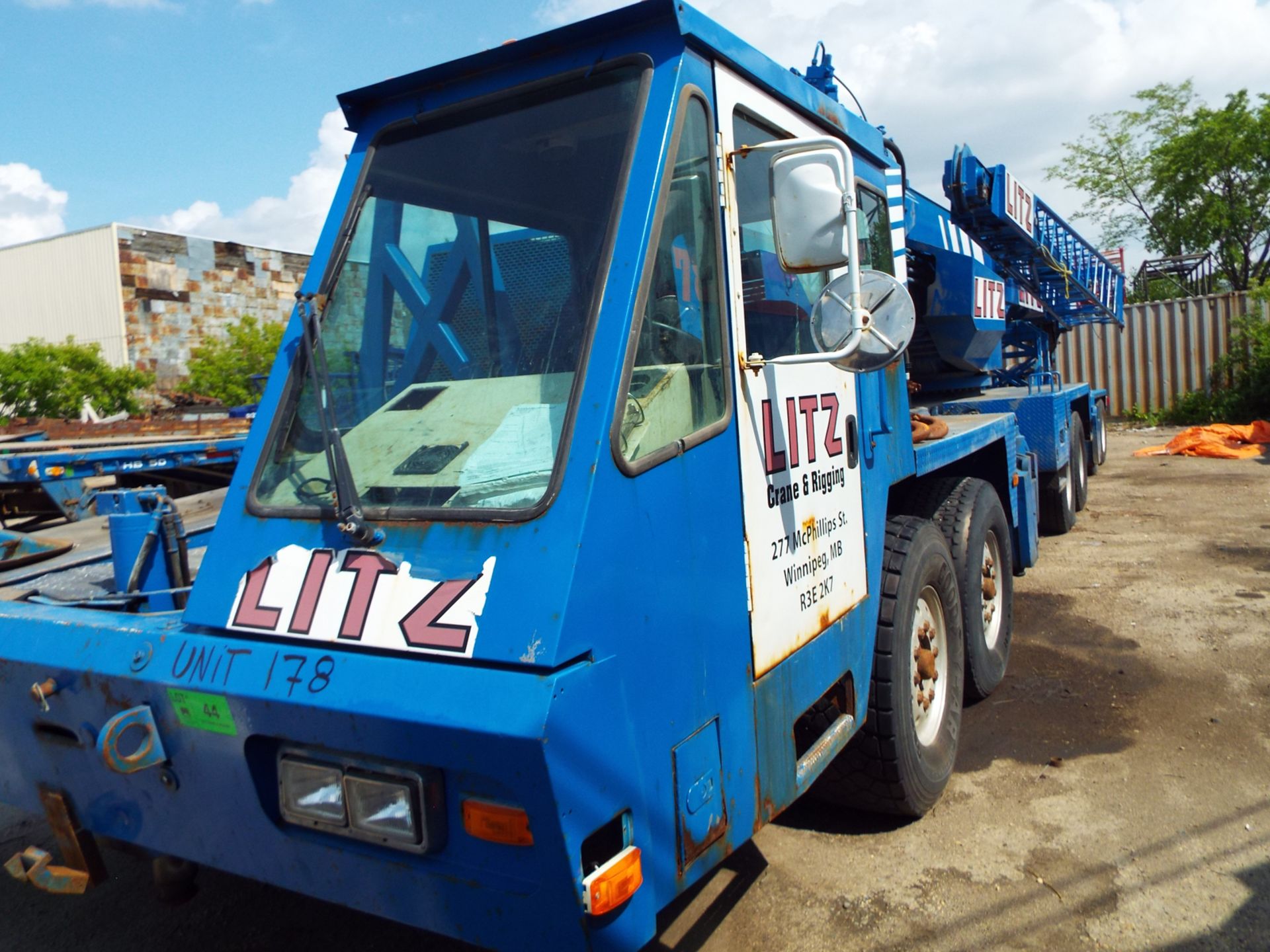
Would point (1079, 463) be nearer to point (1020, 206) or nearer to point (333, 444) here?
point (1020, 206)

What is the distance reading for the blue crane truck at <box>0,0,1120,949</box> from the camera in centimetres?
187

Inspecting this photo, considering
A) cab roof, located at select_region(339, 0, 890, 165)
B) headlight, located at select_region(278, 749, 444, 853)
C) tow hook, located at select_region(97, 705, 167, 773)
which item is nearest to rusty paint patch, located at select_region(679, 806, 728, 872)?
headlight, located at select_region(278, 749, 444, 853)

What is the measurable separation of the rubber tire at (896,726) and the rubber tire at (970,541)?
1.85ft

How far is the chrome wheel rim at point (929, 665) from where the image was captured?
3607 millimetres

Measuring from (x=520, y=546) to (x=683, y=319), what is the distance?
75 cm

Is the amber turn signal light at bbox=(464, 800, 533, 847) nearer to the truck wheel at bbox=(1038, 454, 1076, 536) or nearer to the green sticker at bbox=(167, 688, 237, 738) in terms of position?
the green sticker at bbox=(167, 688, 237, 738)

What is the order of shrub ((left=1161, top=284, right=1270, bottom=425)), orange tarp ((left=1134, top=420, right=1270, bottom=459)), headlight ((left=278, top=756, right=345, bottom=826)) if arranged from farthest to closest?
shrub ((left=1161, top=284, right=1270, bottom=425)), orange tarp ((left=1134, top=420, right=1270, bottom=459)), headlight ((left=278, top=756, right=345, bottom=826))

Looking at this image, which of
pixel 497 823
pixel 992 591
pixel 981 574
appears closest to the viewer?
pixel 497 823

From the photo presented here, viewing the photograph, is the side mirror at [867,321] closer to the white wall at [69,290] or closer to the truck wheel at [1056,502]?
the truck wheel at [1056,502]

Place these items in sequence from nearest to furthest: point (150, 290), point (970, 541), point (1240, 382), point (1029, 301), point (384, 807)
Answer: point (384, 807)
point (970, 541)
point (1029, 301)
point (1240, 382)
point (150, 290)

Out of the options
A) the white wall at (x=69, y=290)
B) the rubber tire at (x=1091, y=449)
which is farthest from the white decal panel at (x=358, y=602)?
the white wall at (x=69, y=290)

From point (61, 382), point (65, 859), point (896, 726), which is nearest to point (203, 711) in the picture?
point (65, 859)

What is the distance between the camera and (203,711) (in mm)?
2064

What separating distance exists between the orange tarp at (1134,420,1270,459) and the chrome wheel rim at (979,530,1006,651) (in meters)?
10.3
